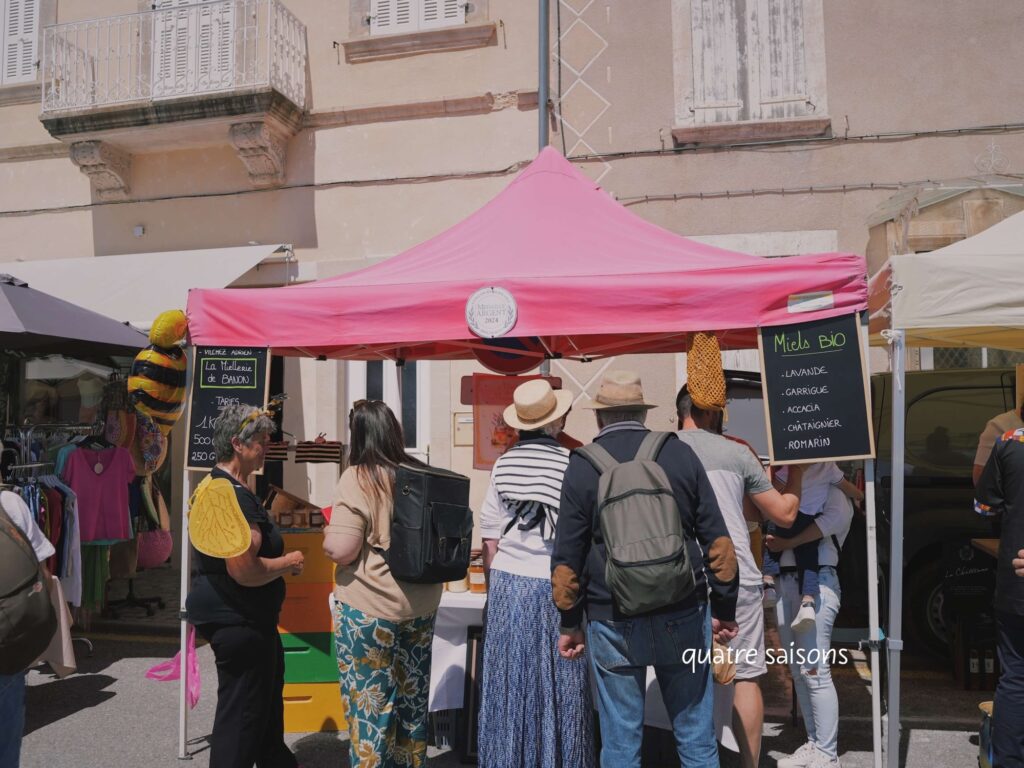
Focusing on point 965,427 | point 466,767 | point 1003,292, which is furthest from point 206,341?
point 965,427

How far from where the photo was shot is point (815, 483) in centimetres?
400

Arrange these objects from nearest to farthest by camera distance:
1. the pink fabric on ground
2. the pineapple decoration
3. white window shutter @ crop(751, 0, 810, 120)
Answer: the pineapple decoration, the pink fabric on ground, white window shutter @ crop(751, 0, 810, 120)

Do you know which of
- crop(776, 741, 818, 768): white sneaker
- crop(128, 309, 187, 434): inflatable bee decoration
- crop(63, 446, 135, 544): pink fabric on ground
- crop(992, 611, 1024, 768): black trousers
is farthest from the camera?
crop(63, 446, 135, 544): pink fabric on ground

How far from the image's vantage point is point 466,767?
13.3ft

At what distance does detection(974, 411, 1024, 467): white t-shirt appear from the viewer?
157 inches

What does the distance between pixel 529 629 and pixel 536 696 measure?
0.27 metres

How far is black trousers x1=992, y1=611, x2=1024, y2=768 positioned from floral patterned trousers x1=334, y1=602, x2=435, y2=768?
8.19 ft

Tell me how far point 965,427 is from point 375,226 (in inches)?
228

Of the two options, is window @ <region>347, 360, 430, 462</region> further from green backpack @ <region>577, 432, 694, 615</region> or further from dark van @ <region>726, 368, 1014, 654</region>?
green backpack @ <region>577, 432, 694, 615</region>

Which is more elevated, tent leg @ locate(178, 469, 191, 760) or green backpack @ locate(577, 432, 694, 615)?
green backpack @ locate(577, 432, 694, 615)

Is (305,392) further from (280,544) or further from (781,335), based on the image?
(781,335)

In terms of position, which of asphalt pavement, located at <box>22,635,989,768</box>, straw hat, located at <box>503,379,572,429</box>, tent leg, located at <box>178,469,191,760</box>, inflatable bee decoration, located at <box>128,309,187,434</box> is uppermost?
inflatable bee decoration, located at <box>128,309,187,434</box>

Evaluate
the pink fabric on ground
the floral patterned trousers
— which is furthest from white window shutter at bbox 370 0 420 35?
the floral patterned trousers

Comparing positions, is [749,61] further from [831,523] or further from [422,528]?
[422,528]
